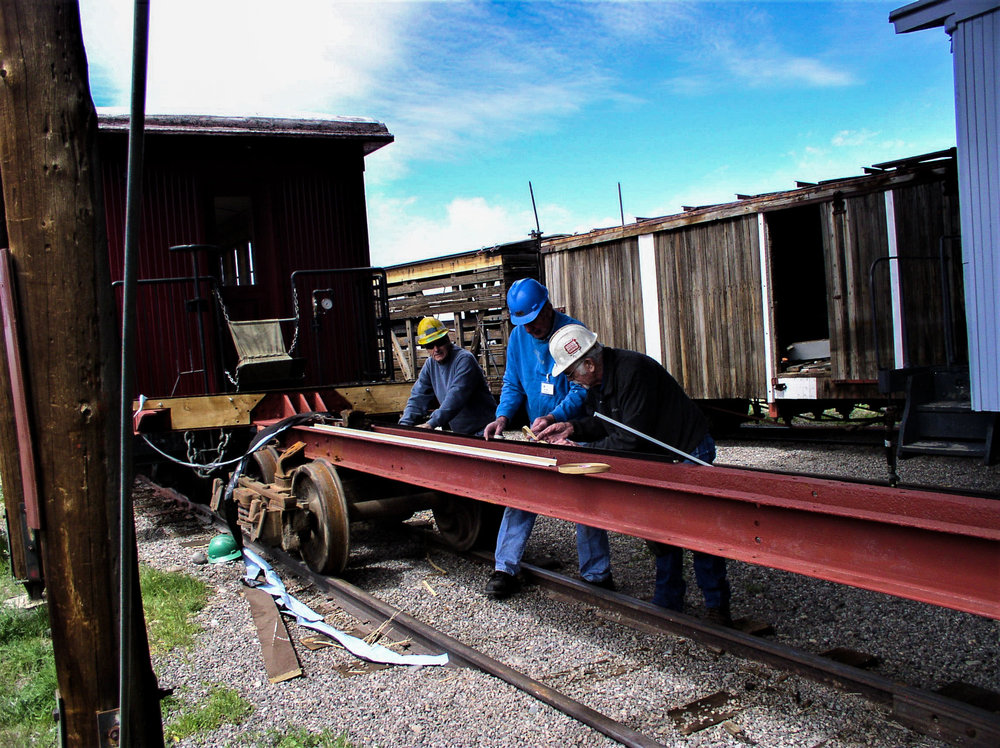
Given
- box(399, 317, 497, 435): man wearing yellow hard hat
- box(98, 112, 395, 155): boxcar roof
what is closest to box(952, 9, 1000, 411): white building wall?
box(399, 317, 497, 435): man wearing yellow hard hat

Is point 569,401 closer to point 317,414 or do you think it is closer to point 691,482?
point 691,482

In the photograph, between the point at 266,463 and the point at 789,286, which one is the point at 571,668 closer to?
the point at 266,463

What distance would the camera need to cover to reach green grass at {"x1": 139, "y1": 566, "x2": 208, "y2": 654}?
4629mm

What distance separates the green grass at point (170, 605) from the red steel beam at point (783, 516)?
6.54 feet

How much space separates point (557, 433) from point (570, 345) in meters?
0.71

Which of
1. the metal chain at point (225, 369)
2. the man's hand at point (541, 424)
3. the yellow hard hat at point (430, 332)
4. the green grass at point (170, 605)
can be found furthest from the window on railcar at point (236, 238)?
the man's hand at point (541, 424)

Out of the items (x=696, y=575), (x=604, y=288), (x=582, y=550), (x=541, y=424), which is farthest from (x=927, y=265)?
(x=541, y=424)

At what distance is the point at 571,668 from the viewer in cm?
398

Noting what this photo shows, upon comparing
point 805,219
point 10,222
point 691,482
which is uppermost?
point 805,219

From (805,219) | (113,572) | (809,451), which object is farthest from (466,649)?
(805,219)

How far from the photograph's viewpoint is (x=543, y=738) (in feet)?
10.5

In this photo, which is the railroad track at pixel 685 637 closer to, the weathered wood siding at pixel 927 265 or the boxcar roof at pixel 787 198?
the weathered wood siding at pixel 927 265

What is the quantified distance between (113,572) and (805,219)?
12.6 metres

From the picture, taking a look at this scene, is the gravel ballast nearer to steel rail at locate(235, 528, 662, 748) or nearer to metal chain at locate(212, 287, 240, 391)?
steel rail at locate(235, 528, 662, 748)
